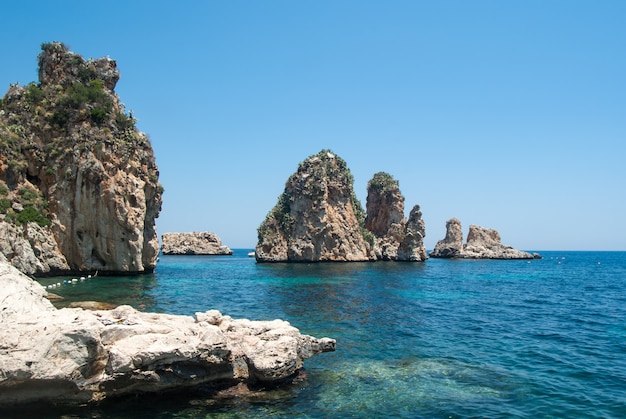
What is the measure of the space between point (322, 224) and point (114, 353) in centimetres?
7239

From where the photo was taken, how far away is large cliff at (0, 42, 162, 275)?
41156 mm

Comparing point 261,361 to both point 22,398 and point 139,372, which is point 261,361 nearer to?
point 139,372

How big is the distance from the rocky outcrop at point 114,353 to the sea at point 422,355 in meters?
0.63

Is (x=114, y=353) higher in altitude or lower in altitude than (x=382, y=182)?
lower

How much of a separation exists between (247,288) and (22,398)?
3105 cm

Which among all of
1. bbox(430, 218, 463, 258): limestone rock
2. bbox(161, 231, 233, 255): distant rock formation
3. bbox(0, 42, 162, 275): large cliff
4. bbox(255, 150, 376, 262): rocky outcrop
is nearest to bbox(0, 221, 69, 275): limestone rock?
bbox(0, 42, 162, 275): large cliff

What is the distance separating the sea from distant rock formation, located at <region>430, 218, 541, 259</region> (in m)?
85.0

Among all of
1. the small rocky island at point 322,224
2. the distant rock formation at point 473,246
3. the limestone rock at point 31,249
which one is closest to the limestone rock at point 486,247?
the distant rock formation at point 473,246

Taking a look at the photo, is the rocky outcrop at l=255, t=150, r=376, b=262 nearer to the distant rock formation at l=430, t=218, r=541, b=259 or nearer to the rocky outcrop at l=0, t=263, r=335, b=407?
the distant rock formation at l=430, t=218, r=541, b=259

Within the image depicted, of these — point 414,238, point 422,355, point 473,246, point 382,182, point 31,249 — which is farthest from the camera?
point 473,246

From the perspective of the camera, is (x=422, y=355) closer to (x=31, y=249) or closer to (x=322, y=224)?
(x=31, y=249)

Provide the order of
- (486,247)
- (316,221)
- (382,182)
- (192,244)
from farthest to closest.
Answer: (192,244) < (486,247) < (382,182) < (316,221)

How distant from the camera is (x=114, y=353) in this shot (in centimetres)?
1102

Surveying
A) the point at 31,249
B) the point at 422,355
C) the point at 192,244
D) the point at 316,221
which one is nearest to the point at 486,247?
the point at 316,221
